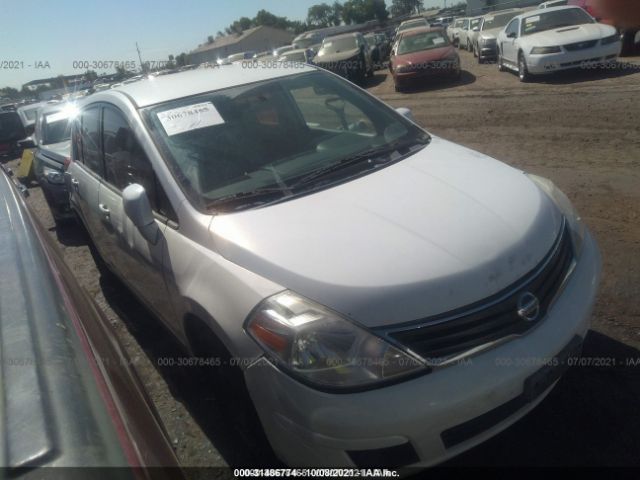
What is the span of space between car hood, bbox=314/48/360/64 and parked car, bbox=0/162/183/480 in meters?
16.3

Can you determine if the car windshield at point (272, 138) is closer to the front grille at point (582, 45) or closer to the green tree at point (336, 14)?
the front grille at point (582, 45)

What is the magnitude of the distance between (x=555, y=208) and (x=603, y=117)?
594 cm

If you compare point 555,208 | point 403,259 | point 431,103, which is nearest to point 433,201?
point 403,259

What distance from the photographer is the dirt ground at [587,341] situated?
233 cm

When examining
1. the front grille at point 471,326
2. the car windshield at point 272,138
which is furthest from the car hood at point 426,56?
the front grille at point 471,326

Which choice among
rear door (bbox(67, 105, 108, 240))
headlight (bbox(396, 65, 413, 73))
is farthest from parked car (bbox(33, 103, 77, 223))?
headlight (bbox(396, 65, 413, 73))

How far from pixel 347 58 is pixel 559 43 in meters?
7.93

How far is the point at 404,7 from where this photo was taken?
8825 cm

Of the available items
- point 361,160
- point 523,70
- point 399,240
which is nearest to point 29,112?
point 523,70

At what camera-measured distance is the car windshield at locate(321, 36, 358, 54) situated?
17.6m

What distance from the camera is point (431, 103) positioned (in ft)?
36.1

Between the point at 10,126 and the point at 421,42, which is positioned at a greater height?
the point at 421,42

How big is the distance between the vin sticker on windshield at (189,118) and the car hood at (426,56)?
11027 millimetres

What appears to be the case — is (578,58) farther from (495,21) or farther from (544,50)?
(495,21)
